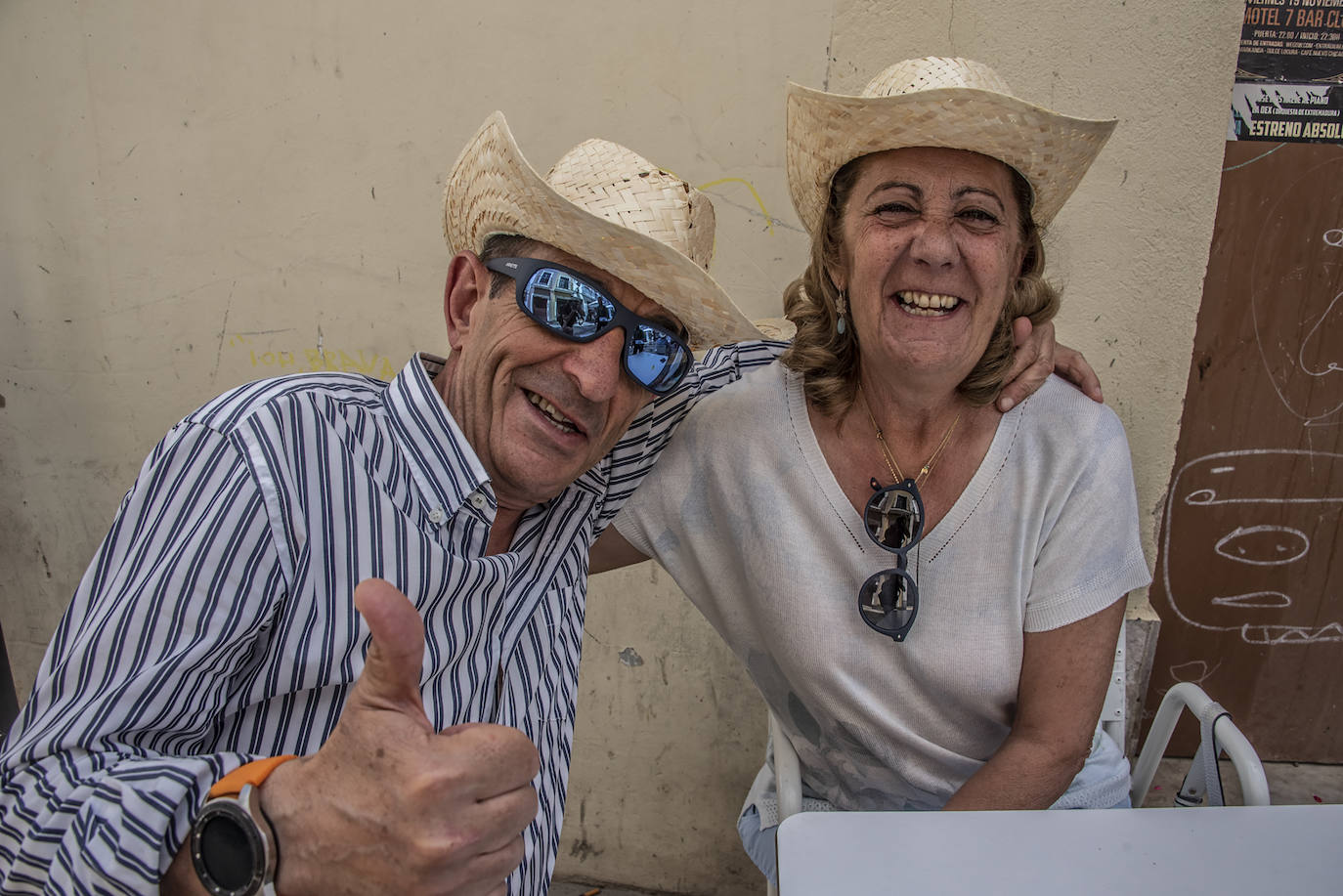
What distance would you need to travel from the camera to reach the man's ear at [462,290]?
1.55 m

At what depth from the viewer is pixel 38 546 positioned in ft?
10.8

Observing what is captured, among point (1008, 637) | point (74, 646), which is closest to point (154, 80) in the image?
point (74, 646)

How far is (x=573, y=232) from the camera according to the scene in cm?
142

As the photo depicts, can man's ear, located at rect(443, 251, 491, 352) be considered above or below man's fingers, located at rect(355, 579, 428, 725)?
above

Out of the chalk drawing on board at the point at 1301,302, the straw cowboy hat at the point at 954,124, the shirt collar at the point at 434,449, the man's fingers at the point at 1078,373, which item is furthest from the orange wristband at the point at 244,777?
the chalk drawing on board at the point at 1301,302

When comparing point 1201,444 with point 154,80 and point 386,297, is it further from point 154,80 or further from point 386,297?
point 154,80

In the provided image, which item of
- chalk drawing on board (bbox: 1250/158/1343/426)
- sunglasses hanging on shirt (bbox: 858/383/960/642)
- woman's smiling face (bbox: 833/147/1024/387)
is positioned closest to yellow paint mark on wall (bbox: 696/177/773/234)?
woman's smiling face (bbox: 833/147/1024/387)

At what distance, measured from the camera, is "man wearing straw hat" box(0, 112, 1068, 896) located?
921 millimetres

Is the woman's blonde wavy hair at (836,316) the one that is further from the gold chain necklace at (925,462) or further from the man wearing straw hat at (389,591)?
the man wearing straw hat at (389,591)

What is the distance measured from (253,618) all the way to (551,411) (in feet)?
1.91

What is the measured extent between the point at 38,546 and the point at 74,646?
2.81 metres

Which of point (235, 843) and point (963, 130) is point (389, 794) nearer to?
point (235, 843)

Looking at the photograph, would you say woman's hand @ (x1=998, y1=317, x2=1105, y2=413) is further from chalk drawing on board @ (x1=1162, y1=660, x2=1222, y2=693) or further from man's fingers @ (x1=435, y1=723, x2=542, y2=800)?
chalk drawing on board @ (x1=1162, y1=660, x2=1222, y2=693)

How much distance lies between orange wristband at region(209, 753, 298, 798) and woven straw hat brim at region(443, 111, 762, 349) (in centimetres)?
89
